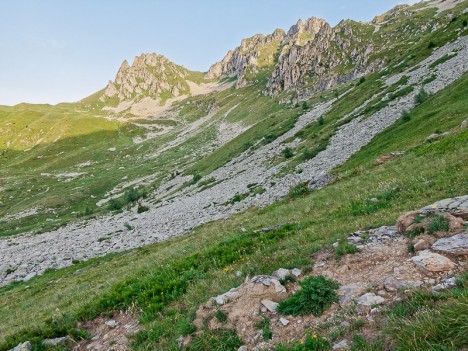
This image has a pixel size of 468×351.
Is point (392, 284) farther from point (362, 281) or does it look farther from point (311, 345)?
point (311, 345)

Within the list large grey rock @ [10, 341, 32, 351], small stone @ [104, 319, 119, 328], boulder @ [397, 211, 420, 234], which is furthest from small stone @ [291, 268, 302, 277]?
large grey rock @ [10, 341, 32, 351]

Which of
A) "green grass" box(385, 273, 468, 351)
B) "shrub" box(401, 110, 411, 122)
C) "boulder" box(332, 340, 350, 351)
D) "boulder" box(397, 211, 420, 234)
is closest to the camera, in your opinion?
"green grass" box(385, 273, 468, 351)

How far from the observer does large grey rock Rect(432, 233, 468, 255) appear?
758 centimetres

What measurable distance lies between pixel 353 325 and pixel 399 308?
0.99 metres

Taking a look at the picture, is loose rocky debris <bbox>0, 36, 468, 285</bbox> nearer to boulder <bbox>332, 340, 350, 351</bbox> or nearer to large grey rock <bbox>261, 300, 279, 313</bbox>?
large grey rock <bbox>261, 300, 279, 313</bbox>

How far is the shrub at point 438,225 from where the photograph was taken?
897cm

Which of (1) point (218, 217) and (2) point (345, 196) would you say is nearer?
(2) point (345, 196)

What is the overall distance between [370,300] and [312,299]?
4.42 ft

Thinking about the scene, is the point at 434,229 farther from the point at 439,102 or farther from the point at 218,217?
the point at 439,102

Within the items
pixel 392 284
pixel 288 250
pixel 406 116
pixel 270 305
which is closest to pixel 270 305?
pixel 270 305

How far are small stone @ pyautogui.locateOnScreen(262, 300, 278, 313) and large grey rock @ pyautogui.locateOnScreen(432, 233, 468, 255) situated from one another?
4520mm

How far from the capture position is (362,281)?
26.2ft

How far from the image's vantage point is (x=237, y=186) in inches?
1829

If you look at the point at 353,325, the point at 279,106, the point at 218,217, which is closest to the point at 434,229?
the point at 353,325
